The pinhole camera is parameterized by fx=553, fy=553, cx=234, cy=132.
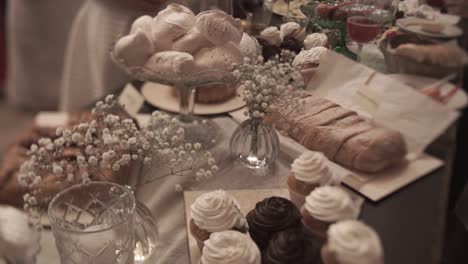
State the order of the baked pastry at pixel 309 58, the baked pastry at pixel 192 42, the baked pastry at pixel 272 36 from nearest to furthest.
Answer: the baked pastry at pixel 309 58, the baked pastry at pixel 272 36, the baked pastry at pixel 192 42

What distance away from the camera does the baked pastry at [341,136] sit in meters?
0.80

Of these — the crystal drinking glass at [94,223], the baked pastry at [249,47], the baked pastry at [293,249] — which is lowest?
the crystal drinking glass at [94,223]

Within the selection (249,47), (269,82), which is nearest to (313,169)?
(269,82)

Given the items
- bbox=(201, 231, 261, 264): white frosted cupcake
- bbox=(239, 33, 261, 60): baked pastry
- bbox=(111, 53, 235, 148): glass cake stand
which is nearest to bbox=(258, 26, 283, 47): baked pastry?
bbox=(239, 33, 261, 60): baked pastry

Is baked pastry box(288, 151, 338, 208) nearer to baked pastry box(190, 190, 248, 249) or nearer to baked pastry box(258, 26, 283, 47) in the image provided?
baked pastry box(190, 190, 248, 249)

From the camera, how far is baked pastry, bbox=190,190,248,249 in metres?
0.94

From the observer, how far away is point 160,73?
4.13 ft

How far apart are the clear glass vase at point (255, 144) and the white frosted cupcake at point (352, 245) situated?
487 mm

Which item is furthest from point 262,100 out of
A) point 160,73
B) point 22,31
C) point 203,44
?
point 22,31

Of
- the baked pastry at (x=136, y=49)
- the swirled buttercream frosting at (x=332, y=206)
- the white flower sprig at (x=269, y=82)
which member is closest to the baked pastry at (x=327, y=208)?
the swirled buttercream frosting at (x=332, y=206)

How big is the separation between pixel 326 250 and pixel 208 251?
0.88ft

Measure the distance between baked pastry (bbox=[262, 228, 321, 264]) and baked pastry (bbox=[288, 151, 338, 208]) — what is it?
0.17ft

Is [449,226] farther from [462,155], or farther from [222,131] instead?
[222,131]

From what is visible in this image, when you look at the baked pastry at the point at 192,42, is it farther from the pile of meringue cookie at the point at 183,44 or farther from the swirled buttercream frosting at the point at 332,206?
the swirled buttercream frosting at the point at 332,206
